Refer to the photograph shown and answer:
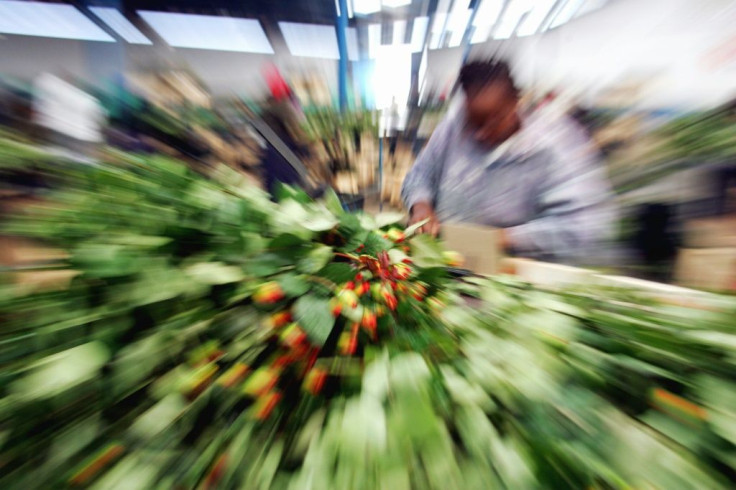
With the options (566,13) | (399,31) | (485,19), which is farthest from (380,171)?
(566,13)

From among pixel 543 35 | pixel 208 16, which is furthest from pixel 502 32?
pixel 208 16

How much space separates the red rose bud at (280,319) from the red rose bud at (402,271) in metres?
0.19

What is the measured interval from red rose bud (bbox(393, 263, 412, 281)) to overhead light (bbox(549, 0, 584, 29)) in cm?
244

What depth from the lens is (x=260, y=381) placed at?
297mm

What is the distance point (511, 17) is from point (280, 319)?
2.48 metres

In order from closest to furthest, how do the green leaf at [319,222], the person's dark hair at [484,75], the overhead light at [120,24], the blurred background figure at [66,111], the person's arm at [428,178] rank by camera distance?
the green leaf at [319,222], the blurred background figure at [66,111], the person's dark hair at [484,75], the overhead light at [120,24], the person's arm at [428,178]

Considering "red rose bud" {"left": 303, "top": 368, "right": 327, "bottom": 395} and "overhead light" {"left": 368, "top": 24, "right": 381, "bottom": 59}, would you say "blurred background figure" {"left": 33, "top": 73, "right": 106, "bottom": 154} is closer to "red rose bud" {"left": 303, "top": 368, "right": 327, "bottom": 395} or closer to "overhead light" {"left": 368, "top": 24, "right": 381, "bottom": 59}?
"red rose bud" {"left": 303, "top": 368, "right": 327, "bottom": 395}

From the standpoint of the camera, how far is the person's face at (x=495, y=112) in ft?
4.54

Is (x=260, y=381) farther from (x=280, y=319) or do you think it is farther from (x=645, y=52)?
(x=645, y=52)

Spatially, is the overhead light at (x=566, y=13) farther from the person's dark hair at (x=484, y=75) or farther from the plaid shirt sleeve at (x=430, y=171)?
the plaid shirt sleeve at (x=430, y=171)

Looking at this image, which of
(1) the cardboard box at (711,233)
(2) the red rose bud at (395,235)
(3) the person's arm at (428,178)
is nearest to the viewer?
(2) the red rose bud at (395,235)

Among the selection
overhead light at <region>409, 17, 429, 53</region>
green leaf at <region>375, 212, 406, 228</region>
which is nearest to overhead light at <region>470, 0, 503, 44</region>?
overhead light at <region>409, 17, 429, 53</region>

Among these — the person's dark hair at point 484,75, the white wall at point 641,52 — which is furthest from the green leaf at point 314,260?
the white wall at point 641,52

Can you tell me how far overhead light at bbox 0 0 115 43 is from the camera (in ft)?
4.61
